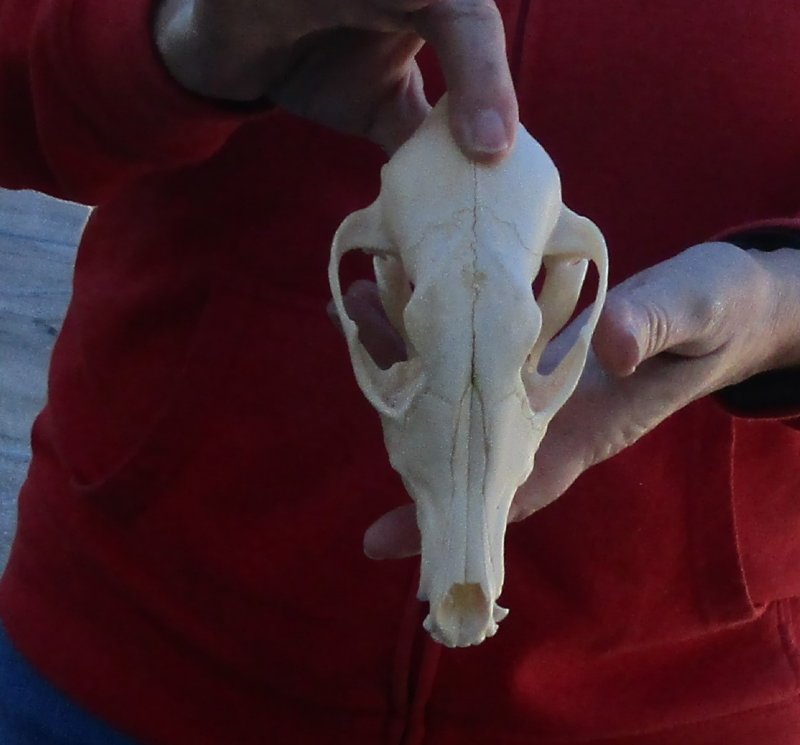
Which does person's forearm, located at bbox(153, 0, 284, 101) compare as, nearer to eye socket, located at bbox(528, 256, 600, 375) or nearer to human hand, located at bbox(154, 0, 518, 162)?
human hand, located at bbox(154, 0, 518, 162)

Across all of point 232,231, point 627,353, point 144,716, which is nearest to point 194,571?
point 144,716

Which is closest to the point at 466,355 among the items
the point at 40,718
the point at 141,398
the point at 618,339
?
the point at 618,339

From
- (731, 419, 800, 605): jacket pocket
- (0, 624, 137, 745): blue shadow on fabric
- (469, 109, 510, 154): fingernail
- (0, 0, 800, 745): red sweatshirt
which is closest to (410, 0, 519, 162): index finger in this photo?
(469, 109, 510, 154): fingernail

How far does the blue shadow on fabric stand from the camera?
2.20 feet

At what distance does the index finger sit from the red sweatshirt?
156 millimetres

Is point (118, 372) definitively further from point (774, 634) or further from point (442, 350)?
point (774, 634)

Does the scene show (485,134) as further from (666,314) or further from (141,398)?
(141,398)

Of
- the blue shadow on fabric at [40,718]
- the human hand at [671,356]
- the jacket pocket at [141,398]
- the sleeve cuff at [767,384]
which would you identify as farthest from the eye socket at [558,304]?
the blue shadow on fabric at [40,718]

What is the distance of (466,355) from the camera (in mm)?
431

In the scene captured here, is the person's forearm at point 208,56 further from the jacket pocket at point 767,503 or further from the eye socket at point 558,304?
the jacket pocket at point 767,503

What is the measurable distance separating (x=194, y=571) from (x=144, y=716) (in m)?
0.10

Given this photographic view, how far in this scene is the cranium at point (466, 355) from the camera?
43 cm

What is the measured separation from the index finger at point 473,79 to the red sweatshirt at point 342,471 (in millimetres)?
156

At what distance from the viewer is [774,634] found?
0.67 m
